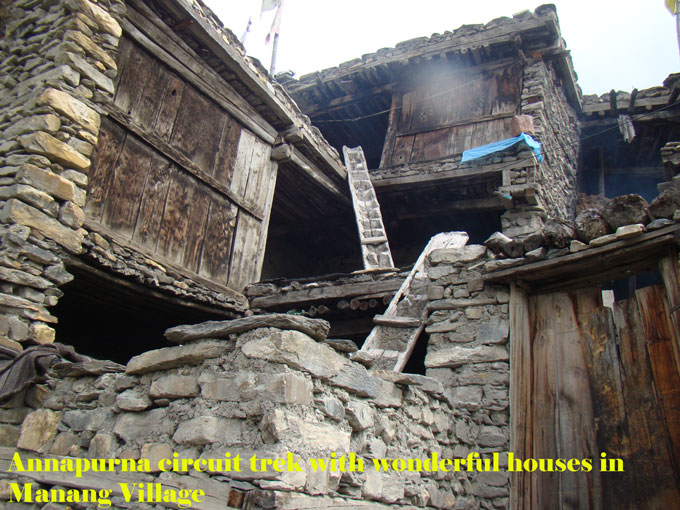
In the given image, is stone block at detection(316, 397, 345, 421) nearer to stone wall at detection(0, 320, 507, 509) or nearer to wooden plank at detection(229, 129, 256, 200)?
stone wall at detection(0, 320, 507, 509)

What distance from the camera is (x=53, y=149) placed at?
163 inches

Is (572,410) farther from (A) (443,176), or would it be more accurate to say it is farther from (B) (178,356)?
(A) (443,176)

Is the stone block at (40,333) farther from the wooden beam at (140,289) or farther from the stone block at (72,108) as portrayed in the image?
the stone block at (72,108)

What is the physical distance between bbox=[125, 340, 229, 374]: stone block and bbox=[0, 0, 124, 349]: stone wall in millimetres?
1826

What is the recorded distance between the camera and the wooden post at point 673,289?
10.6 feet

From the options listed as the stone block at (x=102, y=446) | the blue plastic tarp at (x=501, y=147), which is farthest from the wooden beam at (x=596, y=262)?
the blue plastic tarp at (x=501, y=147)

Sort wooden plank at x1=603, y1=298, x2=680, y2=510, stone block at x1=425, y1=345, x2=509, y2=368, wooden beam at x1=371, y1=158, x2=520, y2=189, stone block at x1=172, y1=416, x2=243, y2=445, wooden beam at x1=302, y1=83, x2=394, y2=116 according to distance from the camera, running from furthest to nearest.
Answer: wooden beam at x1=302, y1=83, x2=394, y2=116 → wooden beam at x1=371, y1=158, x2=520, y2=189 → stone block at x1=425, y1=345, x2=509, y2=368 → wooden plank at x1=603, y1=298, x2=680, y2=510 → stone block at x1=172, y1=416, x2=243, y2=445

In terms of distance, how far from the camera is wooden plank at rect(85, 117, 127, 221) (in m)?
4.79

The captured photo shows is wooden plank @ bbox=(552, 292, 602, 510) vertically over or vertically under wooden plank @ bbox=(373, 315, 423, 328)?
under

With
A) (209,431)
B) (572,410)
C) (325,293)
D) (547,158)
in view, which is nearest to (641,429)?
(572,410)

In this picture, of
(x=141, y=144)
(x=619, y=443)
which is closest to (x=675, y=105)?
(x=619, y=443)

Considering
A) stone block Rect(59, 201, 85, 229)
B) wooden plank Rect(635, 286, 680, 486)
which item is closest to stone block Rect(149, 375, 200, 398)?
stone block Rect(59, 201, 85, 229)

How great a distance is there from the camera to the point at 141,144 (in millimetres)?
5387

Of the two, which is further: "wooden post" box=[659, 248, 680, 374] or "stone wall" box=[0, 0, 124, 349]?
"stone wall" box=[0, 0, 124, 349]
